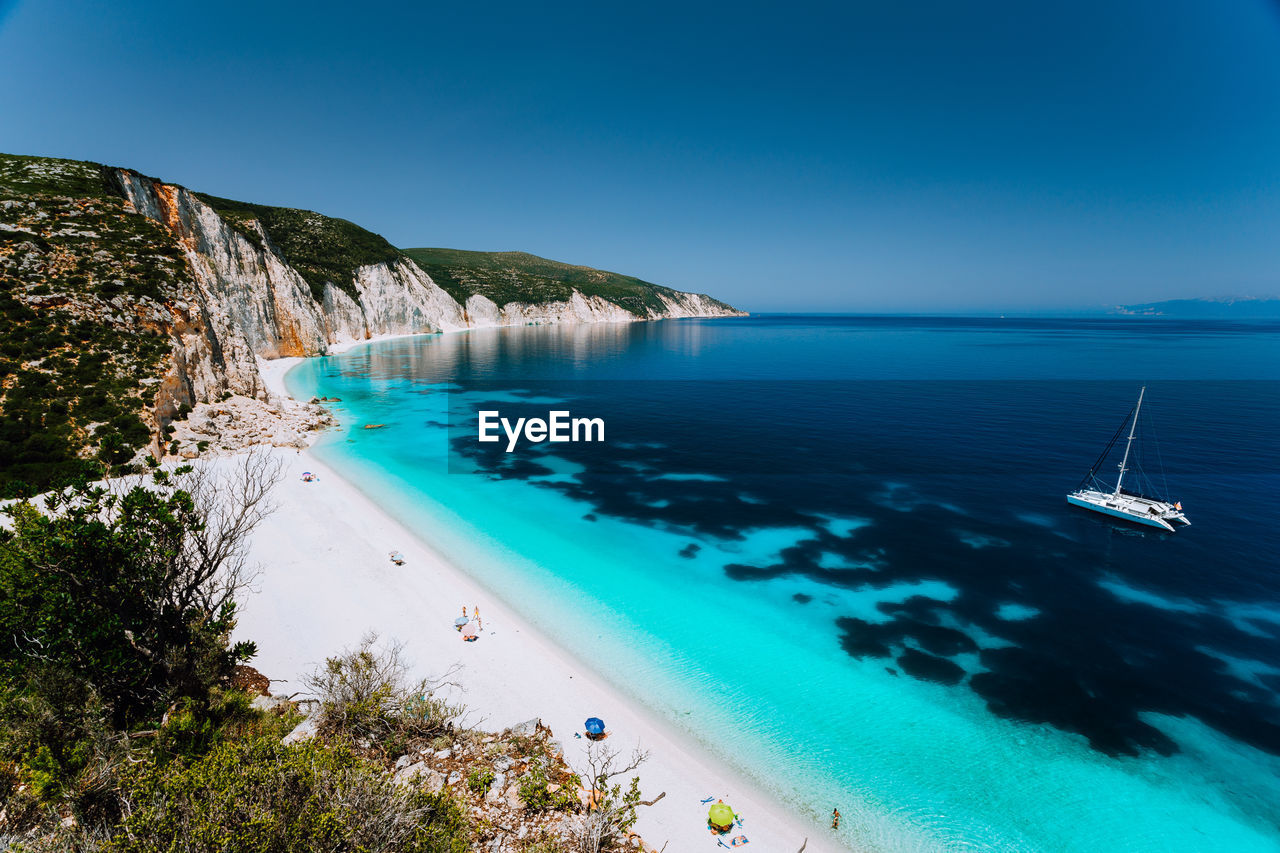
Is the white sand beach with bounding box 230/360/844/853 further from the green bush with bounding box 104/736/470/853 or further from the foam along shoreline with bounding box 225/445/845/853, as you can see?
the green bush with bounding box 104/736/470/853

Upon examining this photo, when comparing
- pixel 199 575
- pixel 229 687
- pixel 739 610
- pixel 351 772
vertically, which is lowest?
pixel 739 610

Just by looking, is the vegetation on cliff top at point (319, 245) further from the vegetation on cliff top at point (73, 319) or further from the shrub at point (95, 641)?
the shrub at point (95, 641)

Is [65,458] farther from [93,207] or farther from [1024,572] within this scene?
[1024,572]

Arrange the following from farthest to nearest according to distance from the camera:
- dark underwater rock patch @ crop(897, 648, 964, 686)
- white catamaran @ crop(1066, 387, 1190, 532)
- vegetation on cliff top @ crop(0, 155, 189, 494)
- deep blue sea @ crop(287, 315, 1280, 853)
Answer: white catamaran @ crop(1066, 387, 1190, 532) → vegetation on cliff top @ crop(0, 155, 189, 494) → dark underwater rock patch @ crop(897, 648, 964, 686) → deep blue sea @ crop(287, 315, 1280, 853)

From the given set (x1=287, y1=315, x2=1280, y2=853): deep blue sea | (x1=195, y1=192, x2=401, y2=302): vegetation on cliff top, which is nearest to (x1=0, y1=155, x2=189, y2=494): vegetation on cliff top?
(x1=287, y1=315, x2=1280, y2=853): deep blue sea

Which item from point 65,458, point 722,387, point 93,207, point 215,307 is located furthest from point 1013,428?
point 93,207
